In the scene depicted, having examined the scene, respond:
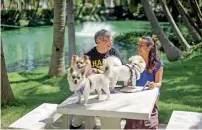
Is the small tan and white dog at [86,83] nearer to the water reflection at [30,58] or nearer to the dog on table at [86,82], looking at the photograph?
the dog on table at [86,82]

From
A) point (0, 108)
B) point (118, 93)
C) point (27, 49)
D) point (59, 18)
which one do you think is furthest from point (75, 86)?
point (27, 49)

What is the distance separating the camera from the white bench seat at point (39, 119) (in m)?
3.59

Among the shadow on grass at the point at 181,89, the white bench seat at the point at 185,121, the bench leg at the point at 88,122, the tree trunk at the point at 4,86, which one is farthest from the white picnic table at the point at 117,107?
the tree trunk at the point at 4,86

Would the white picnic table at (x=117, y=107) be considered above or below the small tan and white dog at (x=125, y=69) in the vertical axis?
below

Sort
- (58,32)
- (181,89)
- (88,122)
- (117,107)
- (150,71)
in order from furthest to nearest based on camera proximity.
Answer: (58,32)
(181,89)
(88,122)
(150,71)
(117,107)

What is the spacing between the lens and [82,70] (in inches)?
119

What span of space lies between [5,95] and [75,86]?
2.65m

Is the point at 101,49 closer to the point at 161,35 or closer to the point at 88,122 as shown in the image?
the point at 88,122

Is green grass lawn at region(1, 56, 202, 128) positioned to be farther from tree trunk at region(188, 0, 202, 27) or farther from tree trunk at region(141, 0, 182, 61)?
tree trunk at region(188, 0, 202, 27)

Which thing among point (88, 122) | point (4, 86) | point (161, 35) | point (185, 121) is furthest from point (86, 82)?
point (161, 35)

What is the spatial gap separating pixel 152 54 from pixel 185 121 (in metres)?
0.79

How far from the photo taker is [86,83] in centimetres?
308

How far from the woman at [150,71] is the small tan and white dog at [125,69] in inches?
8.5

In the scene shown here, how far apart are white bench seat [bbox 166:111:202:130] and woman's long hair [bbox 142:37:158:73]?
58cm
